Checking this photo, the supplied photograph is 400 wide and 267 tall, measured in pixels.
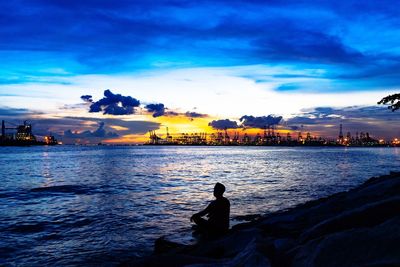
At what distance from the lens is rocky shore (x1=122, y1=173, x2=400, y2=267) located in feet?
16.9

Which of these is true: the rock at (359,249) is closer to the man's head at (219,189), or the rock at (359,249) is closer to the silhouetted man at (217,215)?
the man's head at (219,189)

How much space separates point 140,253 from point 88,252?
198 centimetres

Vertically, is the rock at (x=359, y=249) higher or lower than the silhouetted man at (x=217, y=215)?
higher

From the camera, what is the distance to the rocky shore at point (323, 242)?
203 inches

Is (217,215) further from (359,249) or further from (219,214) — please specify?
(359,249)

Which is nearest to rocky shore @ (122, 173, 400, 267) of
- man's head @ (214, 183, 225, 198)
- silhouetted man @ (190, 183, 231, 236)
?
silhouetted man @ (190, 183, 231, 236)

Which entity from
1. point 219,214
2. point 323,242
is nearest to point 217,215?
point 219,214

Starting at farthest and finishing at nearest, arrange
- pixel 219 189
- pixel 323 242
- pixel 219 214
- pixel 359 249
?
1. pixel 219 214
2. pixel 219 189
3. pixel 323 242
4. pixel 359 249

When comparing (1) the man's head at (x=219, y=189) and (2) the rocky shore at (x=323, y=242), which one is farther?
(1) the man's head at (x=219, y=189)

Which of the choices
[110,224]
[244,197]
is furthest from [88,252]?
[244,197]

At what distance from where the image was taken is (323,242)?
18.9 feet

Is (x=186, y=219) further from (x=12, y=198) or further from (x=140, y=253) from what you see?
(x=12, y=198)

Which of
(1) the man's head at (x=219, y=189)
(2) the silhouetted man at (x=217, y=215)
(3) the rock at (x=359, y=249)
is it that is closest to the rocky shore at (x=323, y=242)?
(3) the rock at (x=359, y=249)

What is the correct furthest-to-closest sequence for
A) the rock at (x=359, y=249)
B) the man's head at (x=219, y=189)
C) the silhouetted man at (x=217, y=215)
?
Answer: the silhouetted man at (x=217, y=215)
the man's head at (x=219, y=189)
the rock at (x=359, y=249)
